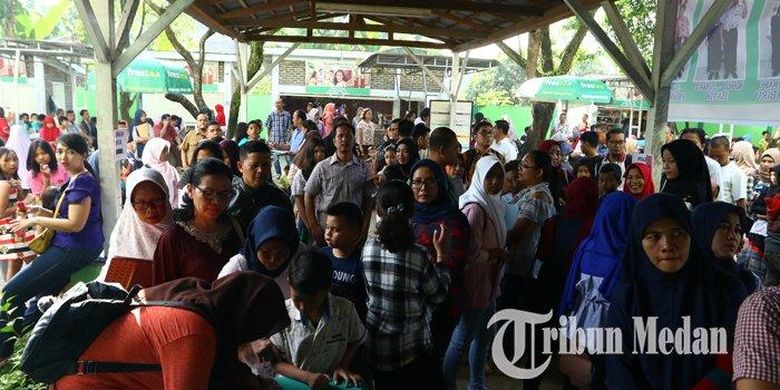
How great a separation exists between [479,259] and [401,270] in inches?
36.8

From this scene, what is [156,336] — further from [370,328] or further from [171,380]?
[370,328]

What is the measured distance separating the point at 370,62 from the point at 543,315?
14.4m

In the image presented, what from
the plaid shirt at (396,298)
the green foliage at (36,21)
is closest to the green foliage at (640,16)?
the plaid shirt at (396,298)

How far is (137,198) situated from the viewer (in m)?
2.71

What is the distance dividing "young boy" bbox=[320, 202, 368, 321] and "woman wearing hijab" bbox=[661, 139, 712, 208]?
8.88 feet

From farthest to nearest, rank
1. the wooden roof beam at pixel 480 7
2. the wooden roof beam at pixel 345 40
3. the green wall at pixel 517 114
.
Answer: the green wall at pixel 517 114 < the wooden roof beam at pixel 345 40 < the wooden roof beam at pixel 480 7

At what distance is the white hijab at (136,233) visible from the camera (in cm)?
271

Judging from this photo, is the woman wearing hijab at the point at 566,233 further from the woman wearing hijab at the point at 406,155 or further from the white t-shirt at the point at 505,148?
the white t-shirt at the point at 505,148

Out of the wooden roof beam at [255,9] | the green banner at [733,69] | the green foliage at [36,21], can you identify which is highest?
the green foliage at [36,21]

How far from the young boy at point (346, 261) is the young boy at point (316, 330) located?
0.96 ft

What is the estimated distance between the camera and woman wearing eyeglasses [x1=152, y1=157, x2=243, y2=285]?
2.49 m

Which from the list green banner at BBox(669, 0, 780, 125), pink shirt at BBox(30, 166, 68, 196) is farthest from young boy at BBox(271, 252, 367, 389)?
→ pink shirt at BBox(30, 166, 68, 196)

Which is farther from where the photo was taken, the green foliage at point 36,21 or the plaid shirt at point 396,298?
the green foliage at point 36,21

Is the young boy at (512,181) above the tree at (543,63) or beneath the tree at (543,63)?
beneath
